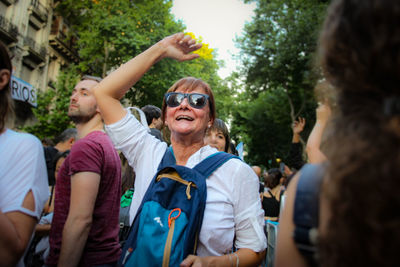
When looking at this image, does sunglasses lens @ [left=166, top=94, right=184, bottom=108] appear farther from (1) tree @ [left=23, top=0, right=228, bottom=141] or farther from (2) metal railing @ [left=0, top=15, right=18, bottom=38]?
(2) metal railing @ [left=0, top=15, right=18, bottom=38]

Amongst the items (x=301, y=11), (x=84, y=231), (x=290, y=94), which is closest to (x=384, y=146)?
(x=84, y=231)

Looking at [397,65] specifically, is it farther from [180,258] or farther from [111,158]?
[111,158]

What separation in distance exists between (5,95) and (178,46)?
1227 mm

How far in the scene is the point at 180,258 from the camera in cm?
169

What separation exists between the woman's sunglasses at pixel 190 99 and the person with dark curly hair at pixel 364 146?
4.88 ft

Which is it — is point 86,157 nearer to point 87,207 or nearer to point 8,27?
point 87,207

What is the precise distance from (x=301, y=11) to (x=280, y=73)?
3.97 metres

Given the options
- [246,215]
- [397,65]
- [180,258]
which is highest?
[397,65]

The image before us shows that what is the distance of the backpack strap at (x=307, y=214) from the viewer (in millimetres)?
833

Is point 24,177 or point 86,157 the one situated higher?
point 86,157

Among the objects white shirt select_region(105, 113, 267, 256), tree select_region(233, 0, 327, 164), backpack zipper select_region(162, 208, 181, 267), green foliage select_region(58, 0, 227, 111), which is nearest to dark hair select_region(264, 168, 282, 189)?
white shirt select_region(105, 113, 267, 256)

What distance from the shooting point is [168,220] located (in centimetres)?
176

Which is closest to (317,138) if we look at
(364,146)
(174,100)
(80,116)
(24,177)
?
(364,146)

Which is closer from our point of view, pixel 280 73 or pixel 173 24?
pixel 173 24
